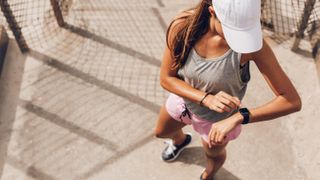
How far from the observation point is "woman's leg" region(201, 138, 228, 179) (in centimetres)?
340

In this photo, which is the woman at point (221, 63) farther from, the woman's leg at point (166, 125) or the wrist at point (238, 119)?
the woman's leg at point (166, 125)

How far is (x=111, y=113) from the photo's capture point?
4.61 metres

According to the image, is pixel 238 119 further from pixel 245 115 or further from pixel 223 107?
pixel 223 107

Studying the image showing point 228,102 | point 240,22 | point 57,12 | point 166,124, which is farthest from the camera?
point 57,12

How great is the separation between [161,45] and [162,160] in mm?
1457

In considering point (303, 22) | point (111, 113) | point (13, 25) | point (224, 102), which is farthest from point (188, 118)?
point (13, 25)

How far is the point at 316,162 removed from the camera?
4.28 m

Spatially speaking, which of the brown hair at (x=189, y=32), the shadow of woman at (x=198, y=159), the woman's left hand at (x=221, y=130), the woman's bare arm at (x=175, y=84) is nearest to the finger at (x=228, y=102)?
the woman's left hand at (x=221, y=130)

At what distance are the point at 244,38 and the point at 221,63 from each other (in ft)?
0.91

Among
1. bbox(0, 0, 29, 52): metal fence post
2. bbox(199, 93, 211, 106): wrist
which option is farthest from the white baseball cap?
bbox(0, 0, 29, 52): metal fence post

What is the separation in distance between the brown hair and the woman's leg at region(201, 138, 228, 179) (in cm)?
82

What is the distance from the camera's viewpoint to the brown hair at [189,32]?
2541 mm

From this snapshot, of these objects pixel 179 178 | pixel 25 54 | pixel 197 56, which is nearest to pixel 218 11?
pixel 197 56

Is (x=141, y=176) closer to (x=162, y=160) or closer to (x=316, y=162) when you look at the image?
(x=162, y=160)
